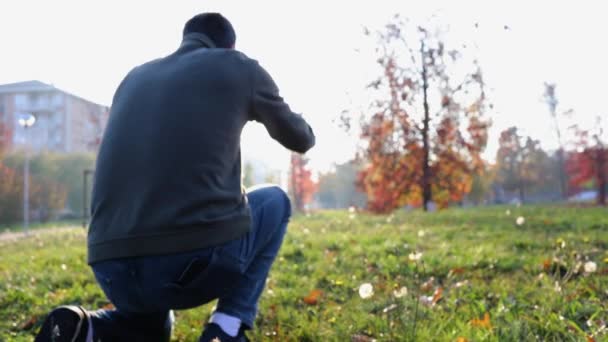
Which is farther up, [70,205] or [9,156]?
[9,156]

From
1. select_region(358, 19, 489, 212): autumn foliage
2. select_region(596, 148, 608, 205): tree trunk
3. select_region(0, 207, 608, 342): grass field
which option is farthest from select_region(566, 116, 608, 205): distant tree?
select_region(0, 207, 608, 342): grass field

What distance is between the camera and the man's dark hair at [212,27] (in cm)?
208

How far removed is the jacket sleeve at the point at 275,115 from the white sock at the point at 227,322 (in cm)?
71

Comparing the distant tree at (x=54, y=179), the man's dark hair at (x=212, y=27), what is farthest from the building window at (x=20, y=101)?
the man's dark hair at (x=212, y=27)

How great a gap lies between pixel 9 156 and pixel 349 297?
27644 millimetres

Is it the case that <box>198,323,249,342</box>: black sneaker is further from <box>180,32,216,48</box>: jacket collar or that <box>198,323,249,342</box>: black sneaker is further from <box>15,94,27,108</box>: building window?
<box>15,94,27,108</box>: building window

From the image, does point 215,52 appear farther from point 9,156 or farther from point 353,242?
point 9,156

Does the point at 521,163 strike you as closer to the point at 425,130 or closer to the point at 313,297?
the point at 425,130

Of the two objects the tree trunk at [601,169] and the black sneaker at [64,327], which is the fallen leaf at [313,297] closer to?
the black sneaker at [64,327]

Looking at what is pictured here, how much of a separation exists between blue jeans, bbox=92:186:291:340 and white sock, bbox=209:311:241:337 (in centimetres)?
2

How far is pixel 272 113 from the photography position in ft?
6.35

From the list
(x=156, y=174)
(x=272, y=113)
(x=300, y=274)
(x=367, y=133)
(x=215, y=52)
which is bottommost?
(x=300, y=274)

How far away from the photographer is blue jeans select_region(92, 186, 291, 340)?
170 centimetres

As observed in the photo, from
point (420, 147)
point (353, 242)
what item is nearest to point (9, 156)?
point (420, 147)
